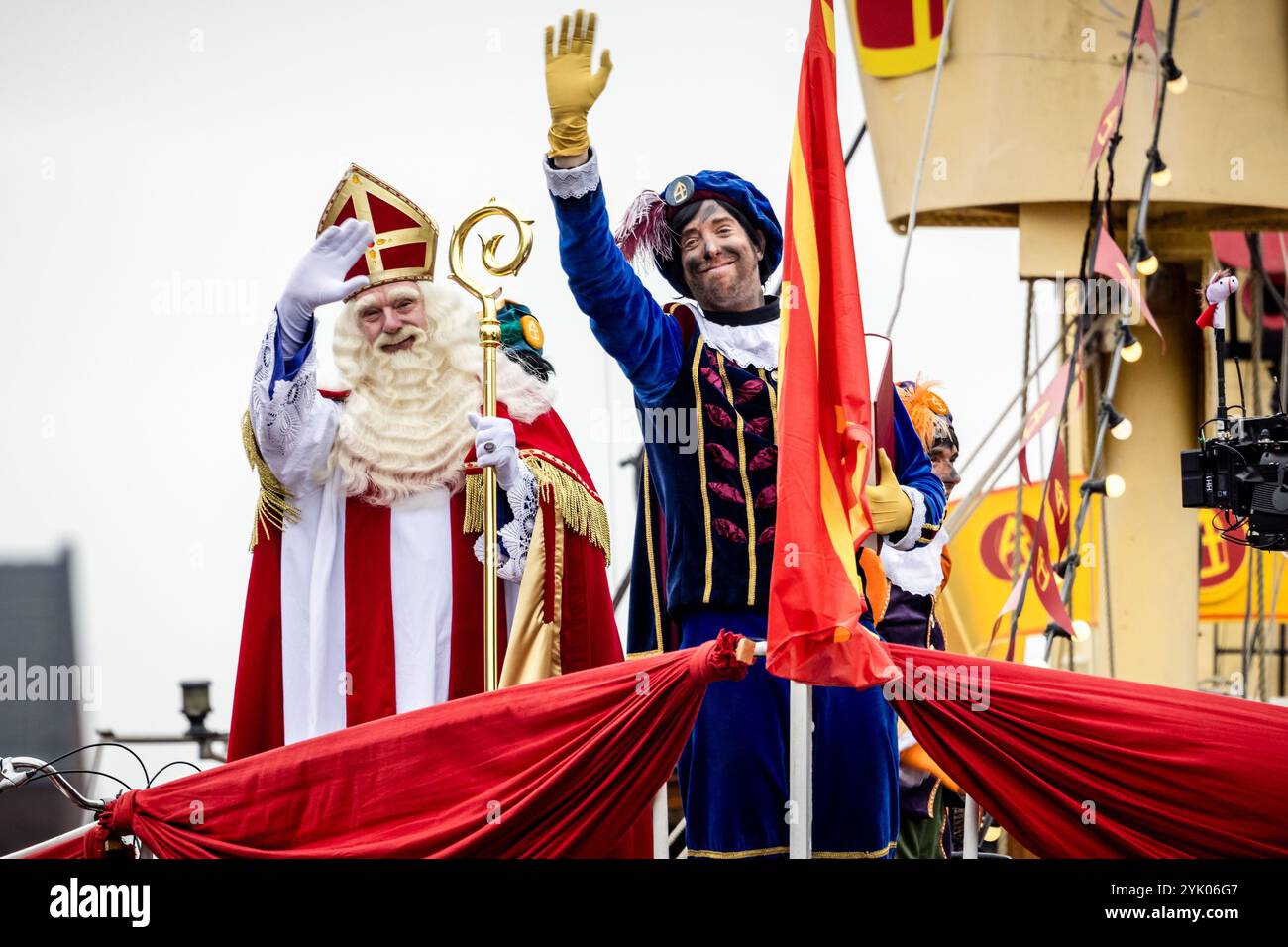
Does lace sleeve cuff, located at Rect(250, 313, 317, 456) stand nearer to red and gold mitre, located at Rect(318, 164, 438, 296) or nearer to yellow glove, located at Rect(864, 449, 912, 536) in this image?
red and gold mitre, located at Rect(318, 164, 438, 296)

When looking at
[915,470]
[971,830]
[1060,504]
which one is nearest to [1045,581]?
[1060,504]

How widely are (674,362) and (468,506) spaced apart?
1.11 meters

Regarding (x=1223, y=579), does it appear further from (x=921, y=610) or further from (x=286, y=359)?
(x=286, y=359)

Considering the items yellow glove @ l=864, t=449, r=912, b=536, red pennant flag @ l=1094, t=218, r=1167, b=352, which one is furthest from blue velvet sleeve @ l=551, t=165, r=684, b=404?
red pennant flag @ l=1094, t=218, r=1167, b=352

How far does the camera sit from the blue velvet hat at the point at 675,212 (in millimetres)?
4199

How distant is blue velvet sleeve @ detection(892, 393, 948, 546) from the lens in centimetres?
402

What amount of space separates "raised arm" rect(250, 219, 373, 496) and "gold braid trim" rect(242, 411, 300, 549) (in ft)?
0.08

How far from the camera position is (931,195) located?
26.6 feet

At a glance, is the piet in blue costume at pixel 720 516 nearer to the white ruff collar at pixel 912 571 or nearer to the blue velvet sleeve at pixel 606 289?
the blue velvet sleeve at pixel 606 289

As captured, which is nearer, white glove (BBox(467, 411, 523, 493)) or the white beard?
white glove (BBox(467, 411, 523, 493))

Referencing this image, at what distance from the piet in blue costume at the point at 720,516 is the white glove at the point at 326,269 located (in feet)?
2.59

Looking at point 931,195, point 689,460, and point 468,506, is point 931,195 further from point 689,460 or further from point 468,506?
point 689,460

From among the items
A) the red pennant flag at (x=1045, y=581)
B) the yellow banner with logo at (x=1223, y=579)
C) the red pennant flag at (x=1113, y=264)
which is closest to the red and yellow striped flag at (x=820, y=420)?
the red pennant flag at (x=1045, y=581)
